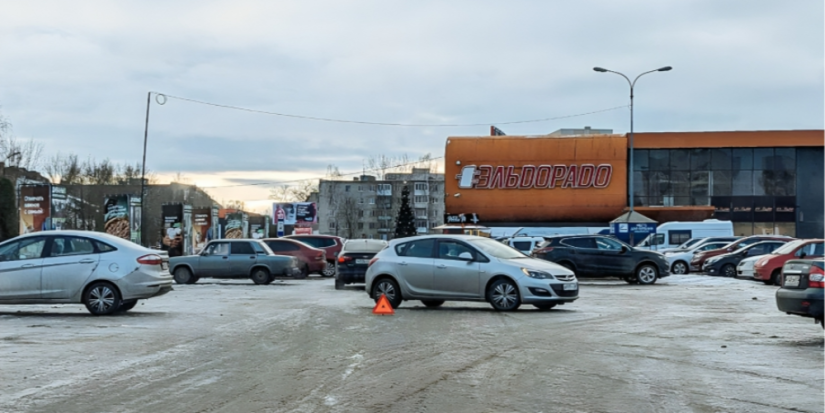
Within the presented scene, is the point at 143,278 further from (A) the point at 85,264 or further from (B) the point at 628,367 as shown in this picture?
(B) the point at 628,367

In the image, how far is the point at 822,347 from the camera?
11586 mm

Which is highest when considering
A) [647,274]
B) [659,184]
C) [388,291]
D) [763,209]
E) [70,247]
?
[659,184]

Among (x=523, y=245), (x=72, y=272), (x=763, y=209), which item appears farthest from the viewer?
(x=763, y=209)

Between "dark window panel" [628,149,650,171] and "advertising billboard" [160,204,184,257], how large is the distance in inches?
1341

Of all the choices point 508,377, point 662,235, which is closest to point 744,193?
point 662,235

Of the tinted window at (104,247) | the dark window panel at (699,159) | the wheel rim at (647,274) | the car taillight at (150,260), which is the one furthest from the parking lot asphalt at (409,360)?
the dark window panel at (699,159)

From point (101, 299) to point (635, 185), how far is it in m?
55.5

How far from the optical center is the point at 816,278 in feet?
38.9

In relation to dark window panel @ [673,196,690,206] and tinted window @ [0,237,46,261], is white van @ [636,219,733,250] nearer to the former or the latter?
dark window panel @ [673,196,690,206]

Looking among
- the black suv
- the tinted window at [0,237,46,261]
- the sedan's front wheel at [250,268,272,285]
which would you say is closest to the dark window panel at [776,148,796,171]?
the black suv

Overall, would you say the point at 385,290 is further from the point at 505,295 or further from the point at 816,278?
the point at 816,278

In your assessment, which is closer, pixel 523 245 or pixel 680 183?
pixel 523 245

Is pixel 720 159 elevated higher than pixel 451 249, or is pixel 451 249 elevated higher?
pixel 720 159

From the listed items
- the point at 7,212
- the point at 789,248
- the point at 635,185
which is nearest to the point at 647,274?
the point at 789,248
